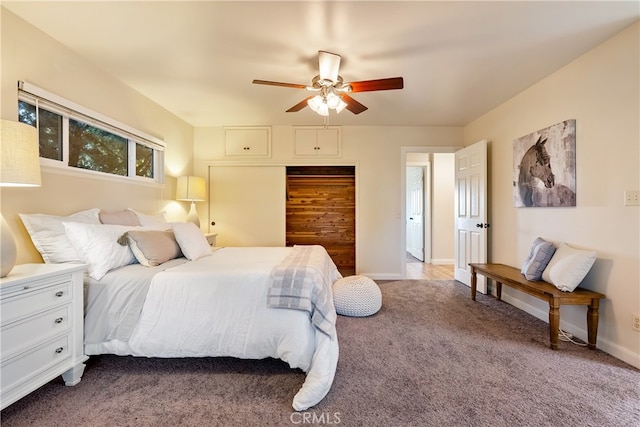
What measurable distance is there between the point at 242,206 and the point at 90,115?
2275 mm

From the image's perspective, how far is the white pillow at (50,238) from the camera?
1.75m

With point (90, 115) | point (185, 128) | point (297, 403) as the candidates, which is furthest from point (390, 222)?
point (90, 115)

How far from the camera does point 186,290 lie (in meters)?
1.76

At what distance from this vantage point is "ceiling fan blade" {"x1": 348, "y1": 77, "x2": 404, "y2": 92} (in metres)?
2.04

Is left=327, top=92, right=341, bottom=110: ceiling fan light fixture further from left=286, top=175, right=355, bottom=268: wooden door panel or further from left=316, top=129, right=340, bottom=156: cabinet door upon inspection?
left=286, top=175, right=355, bottom=268: wooden door panel

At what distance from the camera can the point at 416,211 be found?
6.38 m

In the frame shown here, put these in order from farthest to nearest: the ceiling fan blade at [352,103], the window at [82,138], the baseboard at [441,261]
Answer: the baseboard at [441,261]
the ceiling fan blade at [352,103]
the window at [82,138]

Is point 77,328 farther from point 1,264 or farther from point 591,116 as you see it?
point 591,116

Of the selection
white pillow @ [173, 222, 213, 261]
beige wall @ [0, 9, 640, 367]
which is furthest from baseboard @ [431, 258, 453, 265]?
white pillow @ [173, 222, 213, 261]

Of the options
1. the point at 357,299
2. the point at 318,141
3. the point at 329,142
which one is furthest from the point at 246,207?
the point at 357,299

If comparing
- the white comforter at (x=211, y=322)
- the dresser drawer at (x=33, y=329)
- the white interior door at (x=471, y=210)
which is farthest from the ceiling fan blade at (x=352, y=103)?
the dresser drawer at (x=33, y=329)

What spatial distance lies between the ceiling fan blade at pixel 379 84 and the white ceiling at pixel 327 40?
0.30 metres

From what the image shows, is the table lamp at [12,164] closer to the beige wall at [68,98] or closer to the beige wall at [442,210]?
the beige wall at [68,98]

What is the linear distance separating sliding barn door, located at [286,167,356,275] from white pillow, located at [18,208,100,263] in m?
3.37
